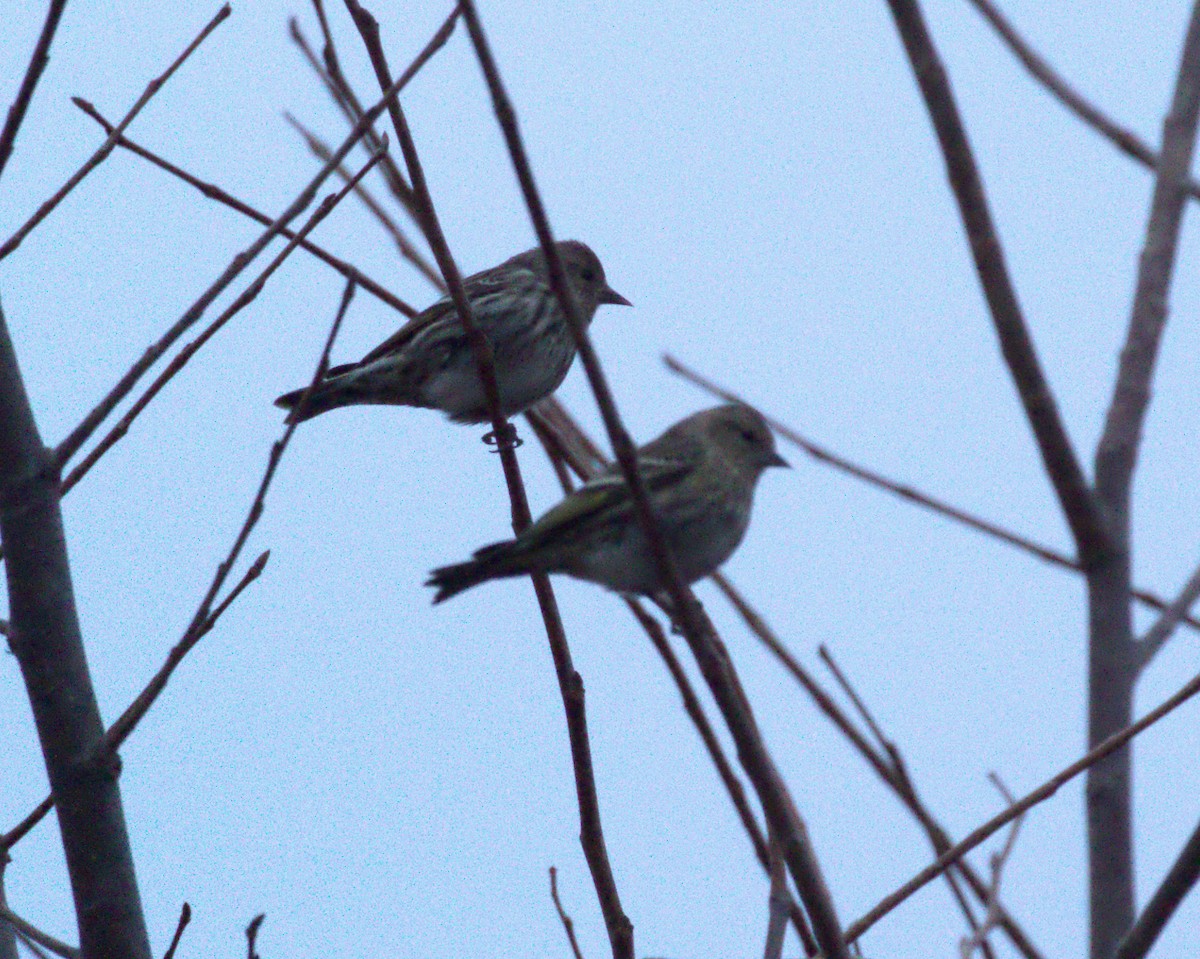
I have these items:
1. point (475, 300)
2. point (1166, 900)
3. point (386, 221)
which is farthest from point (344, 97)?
point (475, 300)

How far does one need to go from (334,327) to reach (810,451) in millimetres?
1040

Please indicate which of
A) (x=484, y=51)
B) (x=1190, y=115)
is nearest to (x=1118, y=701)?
(x=1190, y=115)

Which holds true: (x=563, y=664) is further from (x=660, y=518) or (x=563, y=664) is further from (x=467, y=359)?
(x=467, y=359)

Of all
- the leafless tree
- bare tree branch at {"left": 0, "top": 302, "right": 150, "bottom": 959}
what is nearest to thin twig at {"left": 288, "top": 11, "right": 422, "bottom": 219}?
the leafless tree

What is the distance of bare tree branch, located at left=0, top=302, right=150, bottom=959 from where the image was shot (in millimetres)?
3258

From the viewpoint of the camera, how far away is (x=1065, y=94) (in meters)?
2.75

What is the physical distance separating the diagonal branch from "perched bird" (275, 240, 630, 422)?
4.77 meters

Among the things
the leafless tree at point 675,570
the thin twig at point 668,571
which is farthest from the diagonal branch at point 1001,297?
the thin twig at point 668,571

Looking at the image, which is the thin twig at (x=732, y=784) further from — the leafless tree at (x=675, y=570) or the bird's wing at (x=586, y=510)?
the bird's wing at (x=586, y=510)

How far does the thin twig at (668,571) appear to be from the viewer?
2.55m

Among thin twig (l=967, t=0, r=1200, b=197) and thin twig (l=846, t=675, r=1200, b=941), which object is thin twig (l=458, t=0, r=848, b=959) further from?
thin twig (l=967, t=0, r=1200, b=197)

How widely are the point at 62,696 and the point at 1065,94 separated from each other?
2393mm

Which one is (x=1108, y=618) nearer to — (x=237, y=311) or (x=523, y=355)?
(x=237, y=311)

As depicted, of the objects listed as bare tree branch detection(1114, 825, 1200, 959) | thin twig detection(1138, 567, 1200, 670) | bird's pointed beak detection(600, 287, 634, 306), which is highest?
bird's pointed beak detection(600, 287, 634, 306)
